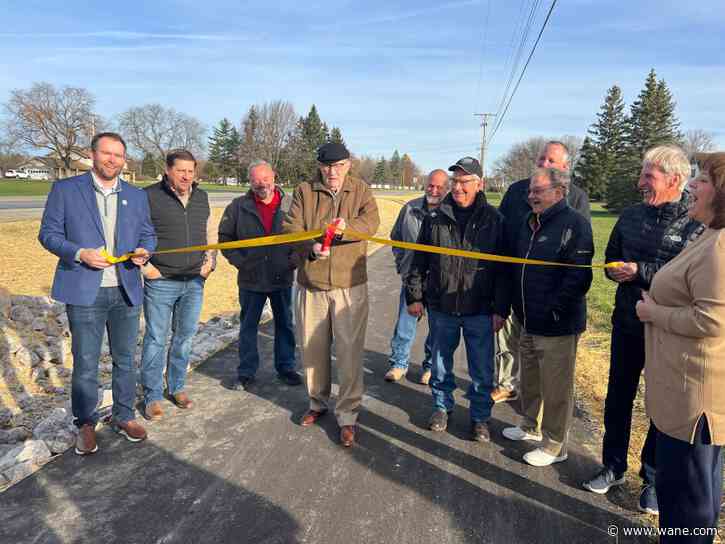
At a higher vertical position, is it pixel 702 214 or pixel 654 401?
pixel 702 214

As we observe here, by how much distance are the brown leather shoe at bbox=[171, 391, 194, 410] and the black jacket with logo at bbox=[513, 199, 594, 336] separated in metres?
3.22

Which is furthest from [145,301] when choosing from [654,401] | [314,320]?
[654,401]

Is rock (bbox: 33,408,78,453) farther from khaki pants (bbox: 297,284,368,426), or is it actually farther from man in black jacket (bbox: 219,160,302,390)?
khaki pants (bbox: 297,284,368,426)

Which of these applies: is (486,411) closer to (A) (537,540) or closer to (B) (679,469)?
(A) (537,540)

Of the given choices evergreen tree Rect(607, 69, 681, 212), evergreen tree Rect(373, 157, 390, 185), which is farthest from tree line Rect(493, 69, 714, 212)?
evergreen tree Rect(373, 157, 390, 185)

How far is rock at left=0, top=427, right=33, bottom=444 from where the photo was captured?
4.16m

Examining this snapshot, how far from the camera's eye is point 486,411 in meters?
4.20

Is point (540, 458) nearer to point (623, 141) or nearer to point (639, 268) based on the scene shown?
point (639, 268)

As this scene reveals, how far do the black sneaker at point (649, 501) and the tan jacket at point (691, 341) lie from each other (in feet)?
3.53

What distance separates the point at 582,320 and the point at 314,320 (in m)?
2.22

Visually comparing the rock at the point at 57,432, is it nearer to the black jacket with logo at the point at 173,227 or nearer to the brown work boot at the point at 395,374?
the black jacket with logo at the point at 173,227

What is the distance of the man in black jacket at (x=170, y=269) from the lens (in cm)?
447

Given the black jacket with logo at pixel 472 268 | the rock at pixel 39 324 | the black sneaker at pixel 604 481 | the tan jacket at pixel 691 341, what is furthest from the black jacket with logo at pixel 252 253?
the rock at pixel 39 324

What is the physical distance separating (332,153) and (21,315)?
5.92 meters
